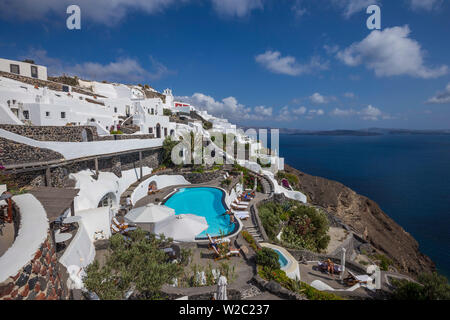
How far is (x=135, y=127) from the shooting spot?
2077cm

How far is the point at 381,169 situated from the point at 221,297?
8411 centimetres

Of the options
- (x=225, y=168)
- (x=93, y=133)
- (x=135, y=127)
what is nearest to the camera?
(x=93, y=133)

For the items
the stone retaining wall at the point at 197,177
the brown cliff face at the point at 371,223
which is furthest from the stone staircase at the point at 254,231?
the brown cliff face at the point at 371,223

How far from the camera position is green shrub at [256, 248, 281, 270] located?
7.88 m

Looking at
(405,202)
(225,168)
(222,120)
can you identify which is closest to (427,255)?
(405,202)

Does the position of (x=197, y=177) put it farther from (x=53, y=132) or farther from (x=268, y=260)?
(x=268, y=260)

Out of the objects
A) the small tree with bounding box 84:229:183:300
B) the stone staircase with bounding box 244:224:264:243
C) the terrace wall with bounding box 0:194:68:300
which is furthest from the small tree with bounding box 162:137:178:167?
the terrace wall with bounding box 0:194:68:300

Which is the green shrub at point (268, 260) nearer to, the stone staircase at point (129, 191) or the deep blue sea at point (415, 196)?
the stone staircase at point (129, 191)

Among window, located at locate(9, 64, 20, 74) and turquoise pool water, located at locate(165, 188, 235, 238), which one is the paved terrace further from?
window, located at locate(9, 64, 20, 74)

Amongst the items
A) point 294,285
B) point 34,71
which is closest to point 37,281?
point 294,285

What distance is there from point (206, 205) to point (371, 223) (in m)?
22.8

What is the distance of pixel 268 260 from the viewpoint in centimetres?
795

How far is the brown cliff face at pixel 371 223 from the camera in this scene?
22.1m

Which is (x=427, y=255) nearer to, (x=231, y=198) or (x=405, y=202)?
(x=405, y=202)
